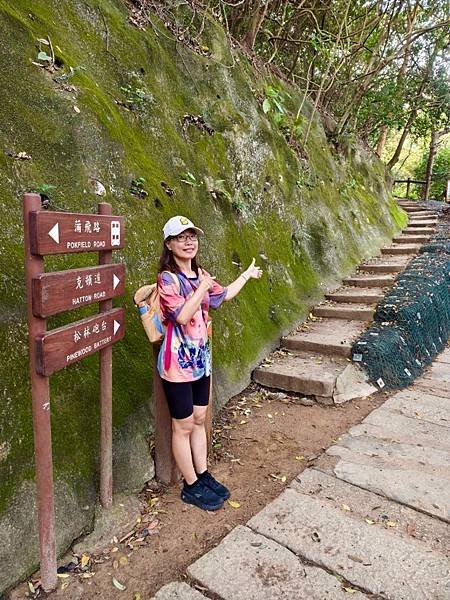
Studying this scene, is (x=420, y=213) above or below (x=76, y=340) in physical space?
above

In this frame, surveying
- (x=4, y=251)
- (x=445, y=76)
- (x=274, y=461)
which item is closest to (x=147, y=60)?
(x=4, y=251)

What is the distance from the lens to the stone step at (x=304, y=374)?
4316mm

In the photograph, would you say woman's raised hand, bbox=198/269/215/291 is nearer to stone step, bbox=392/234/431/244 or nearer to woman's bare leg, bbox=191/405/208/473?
woman's bare leg, bbox=191/405/208/473

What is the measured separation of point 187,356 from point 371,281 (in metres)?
5.21

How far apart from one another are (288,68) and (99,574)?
1026 centimetres

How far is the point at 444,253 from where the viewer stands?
8570 millimetres

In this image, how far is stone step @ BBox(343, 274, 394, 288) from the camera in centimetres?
702

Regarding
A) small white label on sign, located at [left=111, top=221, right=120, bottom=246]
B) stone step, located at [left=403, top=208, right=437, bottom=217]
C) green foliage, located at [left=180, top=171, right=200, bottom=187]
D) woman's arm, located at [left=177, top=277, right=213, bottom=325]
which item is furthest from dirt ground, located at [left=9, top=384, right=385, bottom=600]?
stone step, located at [left=403, top=208, right=437, bottom=217]

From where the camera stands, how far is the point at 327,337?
5.26 m

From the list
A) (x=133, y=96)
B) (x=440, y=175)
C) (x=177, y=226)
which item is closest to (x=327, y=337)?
(x=177, y=226)

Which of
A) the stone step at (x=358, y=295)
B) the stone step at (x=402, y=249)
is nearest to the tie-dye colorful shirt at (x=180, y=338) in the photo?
the stone step at (x=358, y=295)

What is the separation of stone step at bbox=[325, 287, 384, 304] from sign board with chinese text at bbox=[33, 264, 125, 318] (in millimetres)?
4522

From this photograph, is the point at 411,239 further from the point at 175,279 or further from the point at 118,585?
the point at 118,585

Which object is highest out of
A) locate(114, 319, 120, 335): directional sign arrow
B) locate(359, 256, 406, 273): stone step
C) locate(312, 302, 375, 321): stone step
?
locate(114, 319, 120, 335): directional sign arrow
